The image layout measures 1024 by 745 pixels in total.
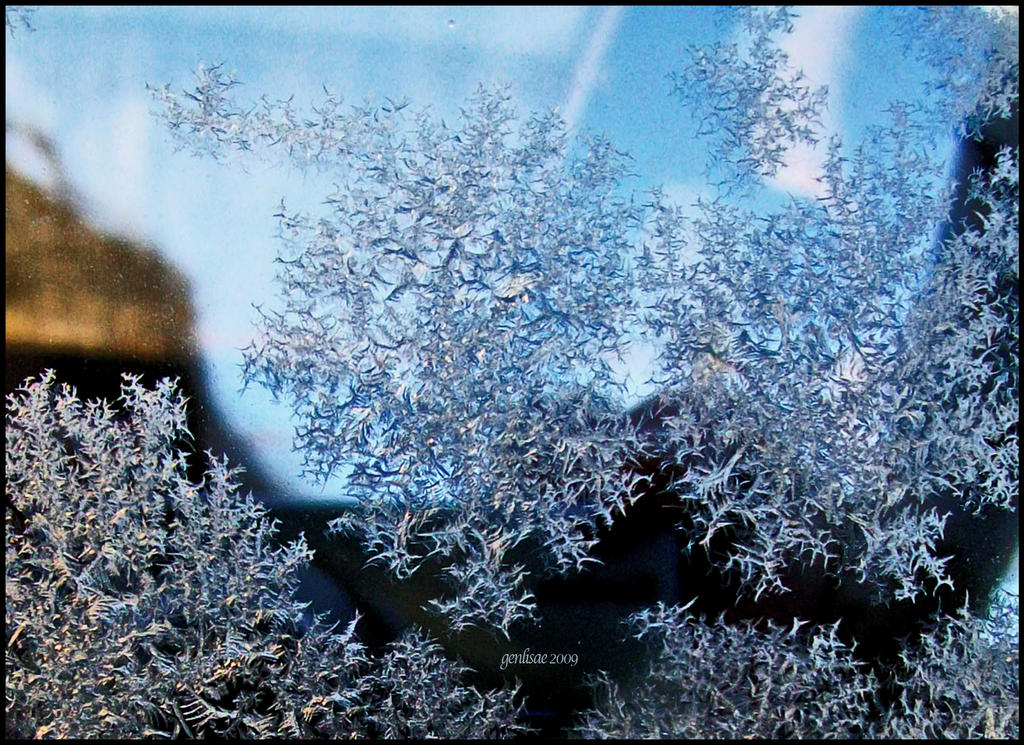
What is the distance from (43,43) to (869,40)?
3.37ft

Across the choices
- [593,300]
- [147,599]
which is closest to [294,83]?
[593,300]

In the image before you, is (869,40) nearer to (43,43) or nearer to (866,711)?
(866,711)

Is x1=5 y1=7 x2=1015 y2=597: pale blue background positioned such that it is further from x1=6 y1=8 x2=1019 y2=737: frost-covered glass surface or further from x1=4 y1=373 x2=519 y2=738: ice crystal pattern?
x1=4 y1=373 x2=519 y2=738: ice crystal pattern

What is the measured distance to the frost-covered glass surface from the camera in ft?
3.17

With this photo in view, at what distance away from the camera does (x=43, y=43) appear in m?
0.96

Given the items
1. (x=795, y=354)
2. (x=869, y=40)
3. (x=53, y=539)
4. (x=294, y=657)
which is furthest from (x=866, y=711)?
(x=53, y=539)

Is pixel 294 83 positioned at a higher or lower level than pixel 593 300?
higher

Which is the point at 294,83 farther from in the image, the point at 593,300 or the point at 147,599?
the point at 147,599

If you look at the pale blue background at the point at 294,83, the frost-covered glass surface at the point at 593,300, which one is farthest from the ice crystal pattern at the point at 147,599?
the pale blue background at the point at 294,83

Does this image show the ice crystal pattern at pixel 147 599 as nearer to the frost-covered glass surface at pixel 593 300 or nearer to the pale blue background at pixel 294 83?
the frost-covered glass surface at pixel 593 300

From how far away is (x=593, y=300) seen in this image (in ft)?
3.22

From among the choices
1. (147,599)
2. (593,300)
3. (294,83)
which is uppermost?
(294,83)

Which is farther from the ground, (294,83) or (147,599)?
(294,83)

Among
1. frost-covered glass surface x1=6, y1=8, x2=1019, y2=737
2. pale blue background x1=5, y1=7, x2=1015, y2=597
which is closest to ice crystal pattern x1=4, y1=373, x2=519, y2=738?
frost-covered glass surface x1=6, y1=8, x2=1019, y2=737
